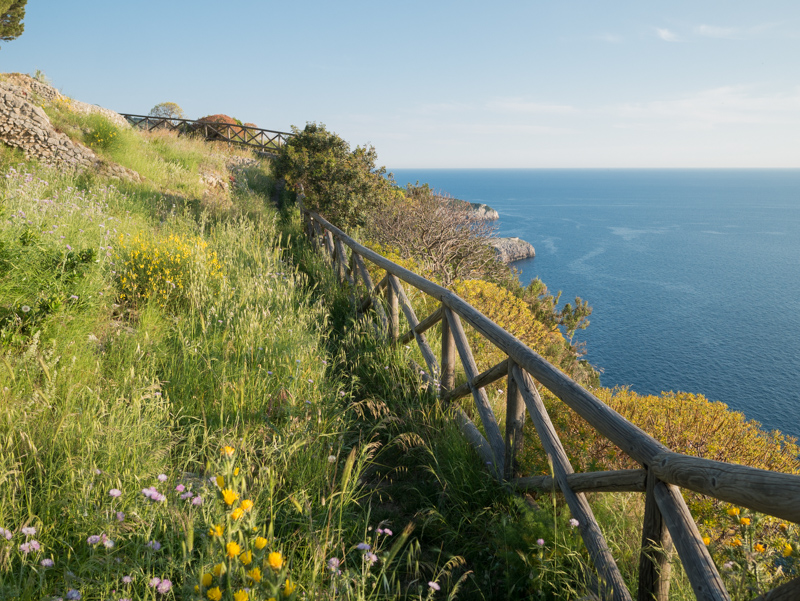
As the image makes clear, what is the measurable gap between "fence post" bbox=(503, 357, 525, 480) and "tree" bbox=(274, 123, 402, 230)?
1066 centimetres

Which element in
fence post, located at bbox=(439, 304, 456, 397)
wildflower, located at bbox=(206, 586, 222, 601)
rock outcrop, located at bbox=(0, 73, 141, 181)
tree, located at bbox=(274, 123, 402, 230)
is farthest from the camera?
tree, located at bbox=(274, 123, 402, 230)

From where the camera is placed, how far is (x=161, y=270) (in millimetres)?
5078

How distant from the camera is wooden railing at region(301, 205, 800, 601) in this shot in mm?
1297

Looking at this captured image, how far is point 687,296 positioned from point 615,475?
1949 inches

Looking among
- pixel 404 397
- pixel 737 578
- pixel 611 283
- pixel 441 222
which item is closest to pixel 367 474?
pixel 404 397

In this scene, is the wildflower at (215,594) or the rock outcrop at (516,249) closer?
the wildflower at (215,594)

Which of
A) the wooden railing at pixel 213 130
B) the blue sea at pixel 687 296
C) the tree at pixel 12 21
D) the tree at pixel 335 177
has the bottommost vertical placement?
the blue sea at pixel 687 296

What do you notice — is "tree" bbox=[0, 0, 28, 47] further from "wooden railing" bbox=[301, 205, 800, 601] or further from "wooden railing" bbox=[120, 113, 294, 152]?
"wooden railing" bbox=[301, 205, 800, 601]

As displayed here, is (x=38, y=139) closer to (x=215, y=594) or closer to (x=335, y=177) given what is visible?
(x=335, y=177)

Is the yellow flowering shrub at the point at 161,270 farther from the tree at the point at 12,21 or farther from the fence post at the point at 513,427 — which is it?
the tree at the point at 12,21

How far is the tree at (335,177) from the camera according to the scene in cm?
1279

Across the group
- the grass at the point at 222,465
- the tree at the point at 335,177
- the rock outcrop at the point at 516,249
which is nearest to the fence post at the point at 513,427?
the grass at the point at 222,465

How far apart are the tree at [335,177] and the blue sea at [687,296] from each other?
89.9 inches

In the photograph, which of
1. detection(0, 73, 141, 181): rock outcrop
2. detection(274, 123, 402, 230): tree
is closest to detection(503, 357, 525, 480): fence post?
detection(0, 73, 141, 181): rock outcrop
